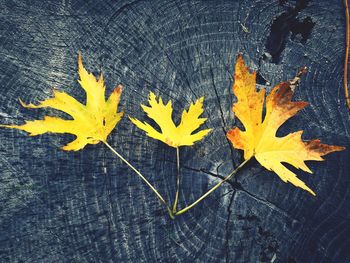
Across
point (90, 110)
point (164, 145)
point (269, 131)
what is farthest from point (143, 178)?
point (269, 131)

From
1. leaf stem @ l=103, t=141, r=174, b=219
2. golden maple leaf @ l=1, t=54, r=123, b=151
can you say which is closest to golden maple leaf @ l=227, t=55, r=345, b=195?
leaf stem @ l=103, t=141, r=174, b=219

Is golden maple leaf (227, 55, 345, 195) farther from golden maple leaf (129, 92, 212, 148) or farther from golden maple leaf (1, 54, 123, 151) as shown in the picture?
golden maple leaf (1, 54, 123, 151)

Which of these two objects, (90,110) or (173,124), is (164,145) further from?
(90,110)

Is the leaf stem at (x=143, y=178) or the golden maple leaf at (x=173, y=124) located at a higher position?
the golden maple leaf at (x=173, y=124)

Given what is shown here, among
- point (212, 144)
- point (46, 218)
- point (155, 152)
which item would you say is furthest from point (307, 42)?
point (46, 218)

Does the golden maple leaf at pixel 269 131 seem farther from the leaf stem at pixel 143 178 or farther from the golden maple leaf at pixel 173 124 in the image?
the leaf stem at pixel 143 178

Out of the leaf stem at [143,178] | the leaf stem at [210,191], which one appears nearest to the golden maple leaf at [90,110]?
the leaf stem at [143,178]
